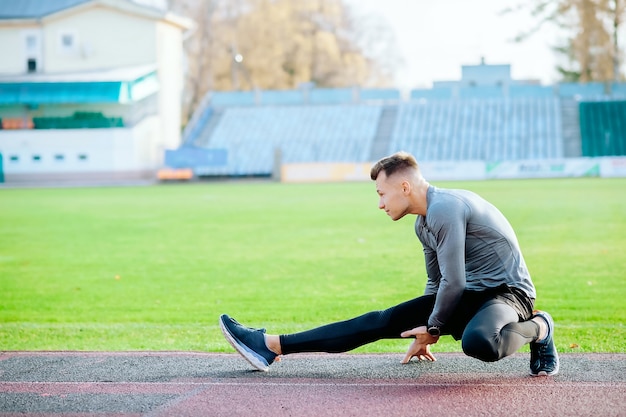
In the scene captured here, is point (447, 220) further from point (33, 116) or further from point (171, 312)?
point (33, 116)

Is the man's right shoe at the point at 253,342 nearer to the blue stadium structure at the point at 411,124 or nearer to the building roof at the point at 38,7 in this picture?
the building roof at the point at 38,7

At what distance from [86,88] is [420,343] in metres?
19.6

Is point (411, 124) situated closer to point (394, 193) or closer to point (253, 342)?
point (253, 342)

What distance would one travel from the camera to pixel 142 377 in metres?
7.00

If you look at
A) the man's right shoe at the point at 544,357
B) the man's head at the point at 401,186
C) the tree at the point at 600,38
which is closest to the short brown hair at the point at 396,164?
the man's head at the point at 401,186

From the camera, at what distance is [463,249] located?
626 cm

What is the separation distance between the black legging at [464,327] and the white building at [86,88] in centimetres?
1552

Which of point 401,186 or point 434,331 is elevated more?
point 401,186

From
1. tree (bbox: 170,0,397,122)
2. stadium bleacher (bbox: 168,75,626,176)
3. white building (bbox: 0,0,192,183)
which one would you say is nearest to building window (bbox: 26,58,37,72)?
white building (bbox: 0,0,192,183)

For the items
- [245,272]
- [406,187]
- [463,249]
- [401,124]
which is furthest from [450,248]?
[401,124]

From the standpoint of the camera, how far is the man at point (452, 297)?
20.5ft

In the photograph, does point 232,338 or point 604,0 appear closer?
point 232,338

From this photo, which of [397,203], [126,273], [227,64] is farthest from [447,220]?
[227,64]

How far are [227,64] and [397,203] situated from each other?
73619 millimetres
